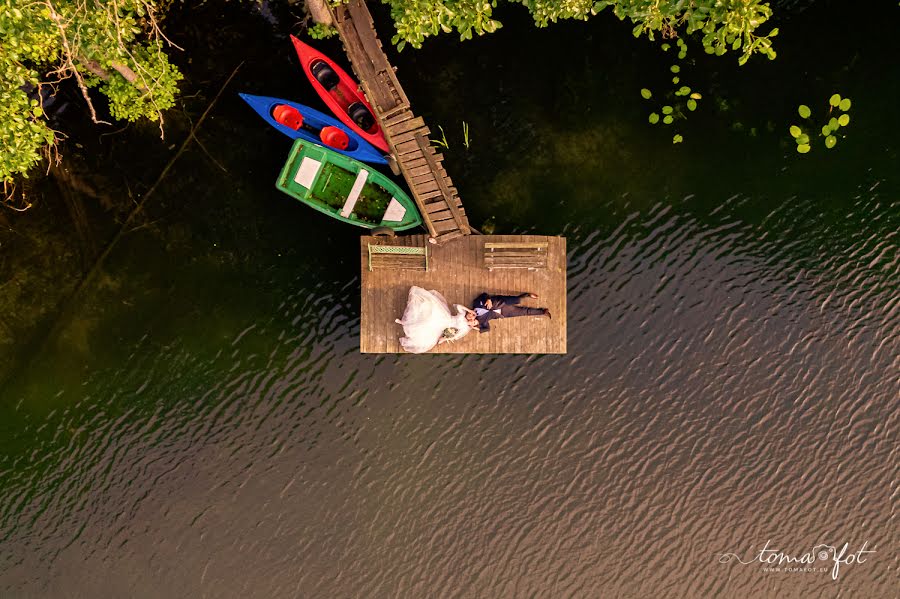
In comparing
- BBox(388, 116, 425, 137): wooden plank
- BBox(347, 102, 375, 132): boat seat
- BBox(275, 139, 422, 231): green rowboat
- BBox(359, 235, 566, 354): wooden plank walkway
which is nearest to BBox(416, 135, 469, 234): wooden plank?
BBox(388, 116, 425, 137): wooden plank

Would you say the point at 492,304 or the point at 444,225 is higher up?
the point at 444,225

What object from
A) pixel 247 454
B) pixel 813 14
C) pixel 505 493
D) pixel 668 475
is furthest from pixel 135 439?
pixel 813 14

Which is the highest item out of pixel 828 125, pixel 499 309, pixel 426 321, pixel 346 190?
pixel 828 125

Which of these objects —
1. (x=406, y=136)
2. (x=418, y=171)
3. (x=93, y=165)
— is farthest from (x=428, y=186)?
(x=93, y=165)

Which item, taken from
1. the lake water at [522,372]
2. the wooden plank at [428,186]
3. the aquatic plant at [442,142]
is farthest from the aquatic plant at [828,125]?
the wooden plank at [428,186]

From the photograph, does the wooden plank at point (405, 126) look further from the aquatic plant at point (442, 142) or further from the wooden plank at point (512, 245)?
the wooden plank at point (512, 245)

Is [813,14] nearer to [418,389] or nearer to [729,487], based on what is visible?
[729,487]

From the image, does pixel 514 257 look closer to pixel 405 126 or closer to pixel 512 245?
pixel 512 245

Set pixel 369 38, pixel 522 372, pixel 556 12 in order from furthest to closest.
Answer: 1. pixel 522 372
2. pixel 369 38
3. pixel 556 12
